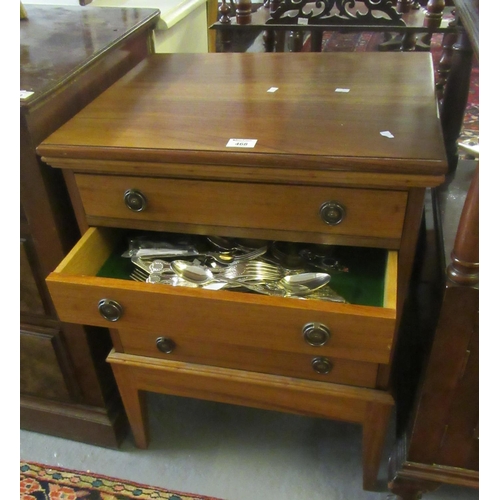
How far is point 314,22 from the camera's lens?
1134mm

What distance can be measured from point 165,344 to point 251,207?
263 millimetres

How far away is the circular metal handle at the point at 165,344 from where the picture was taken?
768 millimetres

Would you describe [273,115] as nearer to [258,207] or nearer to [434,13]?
[258,207]

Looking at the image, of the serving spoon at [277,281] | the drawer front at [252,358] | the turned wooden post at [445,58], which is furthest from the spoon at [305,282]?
the turned wooden post at [445,58]

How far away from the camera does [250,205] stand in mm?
680

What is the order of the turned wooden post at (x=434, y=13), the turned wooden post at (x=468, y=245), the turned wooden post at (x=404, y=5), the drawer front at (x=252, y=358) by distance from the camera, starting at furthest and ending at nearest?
1. the turned wooden post at (x=404, y=5)
2. the turned wooden post at (x=434, y=13)
3. the drawer front at (x=252, y=358)
4. the turned wooden post at (x=468, y=245)

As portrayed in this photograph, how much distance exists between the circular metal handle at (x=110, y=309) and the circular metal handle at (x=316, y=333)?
0.85 ft

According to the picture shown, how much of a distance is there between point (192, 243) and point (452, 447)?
526mm

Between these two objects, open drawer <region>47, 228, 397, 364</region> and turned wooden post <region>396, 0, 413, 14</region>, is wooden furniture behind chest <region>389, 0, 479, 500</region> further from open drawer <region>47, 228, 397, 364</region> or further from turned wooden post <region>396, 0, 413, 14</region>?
turned wooden post <region>396, 0, 413, 14</region>

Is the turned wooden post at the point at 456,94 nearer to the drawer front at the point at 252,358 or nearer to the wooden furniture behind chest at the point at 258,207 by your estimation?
the wooden furniture behind chest at the point at 258,207

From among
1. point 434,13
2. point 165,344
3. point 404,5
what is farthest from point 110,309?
point 404,5

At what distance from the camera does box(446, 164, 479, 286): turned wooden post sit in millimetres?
533

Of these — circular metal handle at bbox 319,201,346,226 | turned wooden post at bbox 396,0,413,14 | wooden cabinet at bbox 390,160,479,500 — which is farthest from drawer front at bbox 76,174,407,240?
turned wooden post at bbox 396,0,413,14

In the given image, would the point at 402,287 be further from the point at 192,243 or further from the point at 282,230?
the point at 192,243
